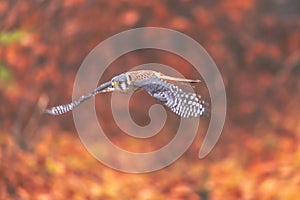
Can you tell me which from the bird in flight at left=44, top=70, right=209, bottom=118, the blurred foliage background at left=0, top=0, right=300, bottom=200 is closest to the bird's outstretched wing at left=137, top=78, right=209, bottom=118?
the bird in flight at left=44, top=70, right=209, bottom=118

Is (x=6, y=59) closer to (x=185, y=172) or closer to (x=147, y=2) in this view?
(x=147, y=2)

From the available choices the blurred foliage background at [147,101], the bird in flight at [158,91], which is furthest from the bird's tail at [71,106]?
the blurred foliage background at [147,101]

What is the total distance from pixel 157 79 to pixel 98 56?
3412 mm

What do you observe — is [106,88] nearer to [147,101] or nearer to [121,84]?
[121,84]

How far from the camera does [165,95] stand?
55 cm

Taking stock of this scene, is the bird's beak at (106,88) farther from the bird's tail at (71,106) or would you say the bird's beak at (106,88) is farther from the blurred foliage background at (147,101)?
the blurred foliage background at (147,101)

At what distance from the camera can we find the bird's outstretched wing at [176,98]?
1.78 ft

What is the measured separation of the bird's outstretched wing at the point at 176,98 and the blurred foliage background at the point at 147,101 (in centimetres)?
337

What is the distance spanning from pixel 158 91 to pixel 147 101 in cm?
342

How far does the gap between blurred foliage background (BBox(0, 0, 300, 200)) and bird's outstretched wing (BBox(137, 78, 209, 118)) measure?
337cm

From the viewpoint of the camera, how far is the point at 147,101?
396 cm

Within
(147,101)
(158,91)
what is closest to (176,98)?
(158,91)

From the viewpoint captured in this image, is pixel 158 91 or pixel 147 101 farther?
pixel 147 101

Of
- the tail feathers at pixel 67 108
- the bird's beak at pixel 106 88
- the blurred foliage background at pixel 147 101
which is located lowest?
the tail feathers at pixel 67 108
